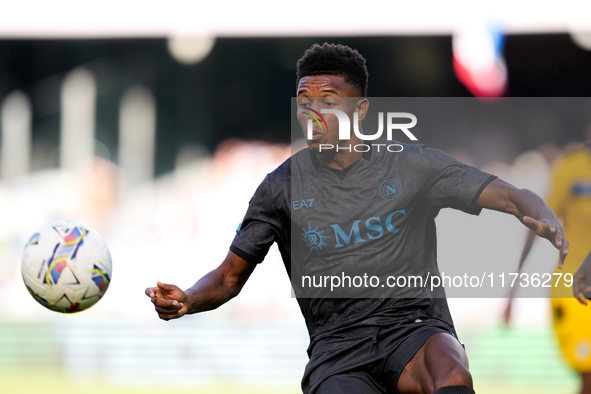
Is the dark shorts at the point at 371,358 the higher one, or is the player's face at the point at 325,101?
the player's face at the point at 325,101

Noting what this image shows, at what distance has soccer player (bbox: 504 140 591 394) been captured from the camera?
5887mm

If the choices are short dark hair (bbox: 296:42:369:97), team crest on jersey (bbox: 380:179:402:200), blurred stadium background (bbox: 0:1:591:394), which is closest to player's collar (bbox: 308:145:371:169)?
team crest on jersey (bbox: 380:179:402:200)

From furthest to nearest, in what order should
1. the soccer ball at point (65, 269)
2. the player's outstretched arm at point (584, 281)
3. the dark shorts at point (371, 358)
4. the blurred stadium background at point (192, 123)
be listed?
the blurred stadium background at point (192, 123), the player's outstretched arm at point (584, 281), the soccer ball at point (65, 269), the dark shorts at point (371, 358)

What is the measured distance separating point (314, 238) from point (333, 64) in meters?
1.00

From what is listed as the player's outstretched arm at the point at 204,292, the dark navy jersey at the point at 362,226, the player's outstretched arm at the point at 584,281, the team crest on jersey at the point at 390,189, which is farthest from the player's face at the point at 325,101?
the player's outstretched arm at the point at 584,281

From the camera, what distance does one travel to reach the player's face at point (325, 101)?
377 cm

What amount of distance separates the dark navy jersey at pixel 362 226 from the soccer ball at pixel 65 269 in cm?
80

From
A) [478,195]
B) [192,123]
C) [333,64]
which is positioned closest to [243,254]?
[333,64]

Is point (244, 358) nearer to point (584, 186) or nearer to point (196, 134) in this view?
point (196, 134)

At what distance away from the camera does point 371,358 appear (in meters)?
3.50

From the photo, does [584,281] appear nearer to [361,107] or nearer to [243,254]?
[361,107]

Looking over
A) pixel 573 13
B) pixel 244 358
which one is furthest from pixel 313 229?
pixel 573 13

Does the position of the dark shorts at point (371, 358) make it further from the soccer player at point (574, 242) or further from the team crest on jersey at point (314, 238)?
the soccer player at point (574, 242)

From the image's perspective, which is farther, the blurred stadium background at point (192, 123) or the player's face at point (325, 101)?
the blurred stadium background at point (192, 123)
